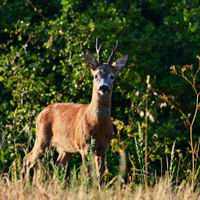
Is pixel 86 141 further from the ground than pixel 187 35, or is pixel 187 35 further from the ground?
pixel 187 35

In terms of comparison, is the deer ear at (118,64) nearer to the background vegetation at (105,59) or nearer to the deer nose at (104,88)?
the deer nose at (104,88)

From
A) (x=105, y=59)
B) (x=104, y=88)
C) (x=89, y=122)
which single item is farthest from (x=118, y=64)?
(x=105, y=59)

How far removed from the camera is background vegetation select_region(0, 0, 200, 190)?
7469mm

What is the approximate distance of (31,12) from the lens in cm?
834

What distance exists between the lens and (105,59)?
7.12 metres

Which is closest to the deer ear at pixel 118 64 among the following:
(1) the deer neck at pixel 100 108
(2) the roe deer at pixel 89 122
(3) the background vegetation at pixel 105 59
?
(2) the roe deer at pixel 89 122

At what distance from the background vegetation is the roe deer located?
988mm

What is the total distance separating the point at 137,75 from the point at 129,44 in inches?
24.8

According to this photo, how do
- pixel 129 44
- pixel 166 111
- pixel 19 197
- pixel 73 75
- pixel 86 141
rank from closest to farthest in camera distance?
pixel 19 197 → pixel 86 141 → pixel 73 75 → pixel 129 44 → pixel 166 111

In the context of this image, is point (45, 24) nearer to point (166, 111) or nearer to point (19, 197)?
point (166, 111)

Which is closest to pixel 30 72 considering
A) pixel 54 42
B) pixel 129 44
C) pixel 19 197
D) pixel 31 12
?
pixel 54 42

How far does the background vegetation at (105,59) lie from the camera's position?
7.47 m

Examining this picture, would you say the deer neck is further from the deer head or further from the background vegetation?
the background vegetation

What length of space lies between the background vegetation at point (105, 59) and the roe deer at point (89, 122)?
0.99 m
